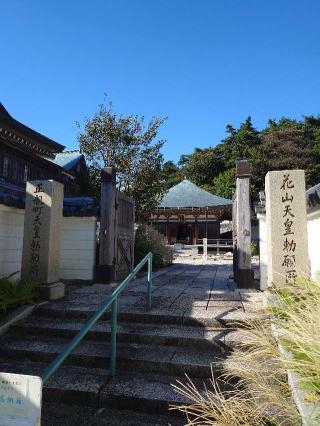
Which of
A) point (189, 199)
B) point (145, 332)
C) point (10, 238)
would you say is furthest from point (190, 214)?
point (145, 332)

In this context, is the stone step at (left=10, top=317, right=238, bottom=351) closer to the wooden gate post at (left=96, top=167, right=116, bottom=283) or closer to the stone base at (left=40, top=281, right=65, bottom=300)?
the stone base at (left=40, top=281, right=65, bottom=300)

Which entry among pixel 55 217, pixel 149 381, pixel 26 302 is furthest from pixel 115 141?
pixel 149 381

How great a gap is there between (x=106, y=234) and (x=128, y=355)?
13.4 feet

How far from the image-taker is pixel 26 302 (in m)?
5.35

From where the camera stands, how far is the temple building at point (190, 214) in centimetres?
2757

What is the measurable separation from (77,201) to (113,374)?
4.99 m

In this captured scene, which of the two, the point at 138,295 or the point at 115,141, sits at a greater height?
the point at 115,141

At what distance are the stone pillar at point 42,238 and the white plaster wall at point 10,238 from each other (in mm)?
840

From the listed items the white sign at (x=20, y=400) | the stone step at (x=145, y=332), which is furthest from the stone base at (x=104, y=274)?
the white sign at (x=20, y=400)

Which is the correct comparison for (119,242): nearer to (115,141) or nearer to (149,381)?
(149,381)

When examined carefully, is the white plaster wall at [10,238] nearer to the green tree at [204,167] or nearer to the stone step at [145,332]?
the stone step at [145,332]

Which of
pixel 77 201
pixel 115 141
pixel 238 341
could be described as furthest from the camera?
pixel 115 141

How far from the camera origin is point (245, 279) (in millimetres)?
7176

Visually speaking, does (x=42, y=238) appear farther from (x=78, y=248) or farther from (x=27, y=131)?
(x=27, y=131)
